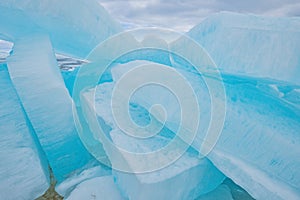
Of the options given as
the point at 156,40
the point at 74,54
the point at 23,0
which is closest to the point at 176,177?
the point at 156,40

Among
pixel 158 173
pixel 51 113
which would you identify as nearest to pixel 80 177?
pixel 51 113

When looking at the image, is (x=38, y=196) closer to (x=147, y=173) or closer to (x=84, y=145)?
(x=84, y=145)

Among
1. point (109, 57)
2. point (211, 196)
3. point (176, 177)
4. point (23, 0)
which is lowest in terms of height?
point (211, 196)

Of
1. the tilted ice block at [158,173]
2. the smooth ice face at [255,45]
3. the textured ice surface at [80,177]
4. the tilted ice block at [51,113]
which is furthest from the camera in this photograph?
the tilted ice block at [51,113]

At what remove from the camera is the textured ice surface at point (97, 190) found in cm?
110

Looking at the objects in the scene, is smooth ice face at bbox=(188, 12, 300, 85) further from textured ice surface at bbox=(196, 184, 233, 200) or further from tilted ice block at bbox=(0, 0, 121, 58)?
tilted ice block at bbox=(0, 0, 121, 58)

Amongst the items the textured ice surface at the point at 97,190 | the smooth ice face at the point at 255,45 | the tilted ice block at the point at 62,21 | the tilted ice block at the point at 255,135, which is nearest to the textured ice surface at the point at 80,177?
the textured ice surface at the point at 97,190

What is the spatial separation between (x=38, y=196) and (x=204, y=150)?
0.76 metres

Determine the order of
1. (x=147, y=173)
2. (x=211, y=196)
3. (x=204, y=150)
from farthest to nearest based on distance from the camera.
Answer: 1. (x=211, y=196)
2. (x=204, y=150)
3. (x=147, y=173)

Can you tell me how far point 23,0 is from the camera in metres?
1.63

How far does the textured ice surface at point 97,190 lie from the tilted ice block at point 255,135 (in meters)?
0.38

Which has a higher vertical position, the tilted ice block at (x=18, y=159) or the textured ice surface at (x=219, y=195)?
the tilted ice block at (x=18, y=159)

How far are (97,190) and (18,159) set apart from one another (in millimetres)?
401

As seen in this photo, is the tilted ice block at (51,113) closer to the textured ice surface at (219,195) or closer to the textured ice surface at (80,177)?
the textured ice surface at (80,177)
